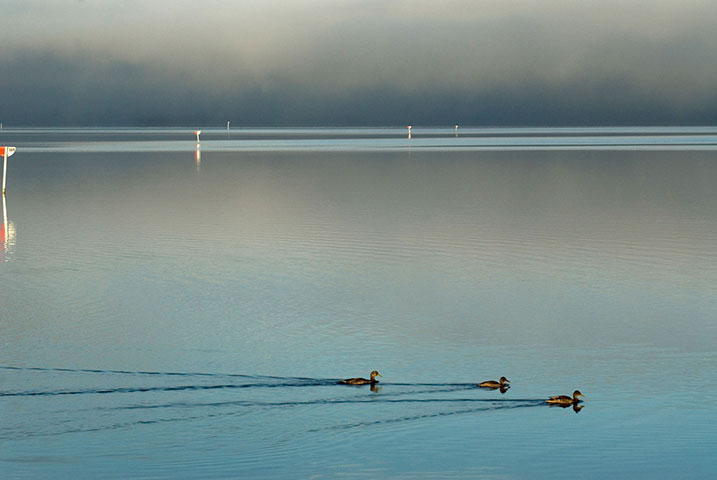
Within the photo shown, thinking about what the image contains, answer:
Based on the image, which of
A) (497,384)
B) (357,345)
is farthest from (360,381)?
(357,345)

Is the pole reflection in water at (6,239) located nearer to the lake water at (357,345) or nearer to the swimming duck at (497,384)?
the lake water at (357,345)

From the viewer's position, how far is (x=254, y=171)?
70.6 meters

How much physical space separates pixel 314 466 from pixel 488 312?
888cm

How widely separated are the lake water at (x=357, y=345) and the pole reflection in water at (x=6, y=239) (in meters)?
0.09

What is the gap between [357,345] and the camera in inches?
689

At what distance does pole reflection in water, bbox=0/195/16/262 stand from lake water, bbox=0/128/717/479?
3.5 inches

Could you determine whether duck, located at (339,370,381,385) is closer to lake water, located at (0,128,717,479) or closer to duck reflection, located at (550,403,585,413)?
lake water, located at (0,128,717,479)

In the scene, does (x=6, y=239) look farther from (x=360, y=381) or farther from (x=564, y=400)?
(x=564, y=400)

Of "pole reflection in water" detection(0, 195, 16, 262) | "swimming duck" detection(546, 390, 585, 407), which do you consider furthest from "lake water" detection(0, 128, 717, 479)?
"swimming duck" detection(546, 390, 585, 407)

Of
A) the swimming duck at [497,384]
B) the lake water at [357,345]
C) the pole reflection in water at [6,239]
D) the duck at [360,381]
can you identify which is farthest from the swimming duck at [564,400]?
the pole reflection in water at [6,239]

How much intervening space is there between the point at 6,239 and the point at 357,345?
59.9 ft

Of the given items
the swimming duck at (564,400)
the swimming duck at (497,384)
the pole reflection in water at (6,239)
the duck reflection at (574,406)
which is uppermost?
the pole reflection in water at (6,239)

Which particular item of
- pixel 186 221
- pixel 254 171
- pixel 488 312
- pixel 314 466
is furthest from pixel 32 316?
pixel 254 171

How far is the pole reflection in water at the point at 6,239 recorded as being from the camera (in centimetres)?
2889
